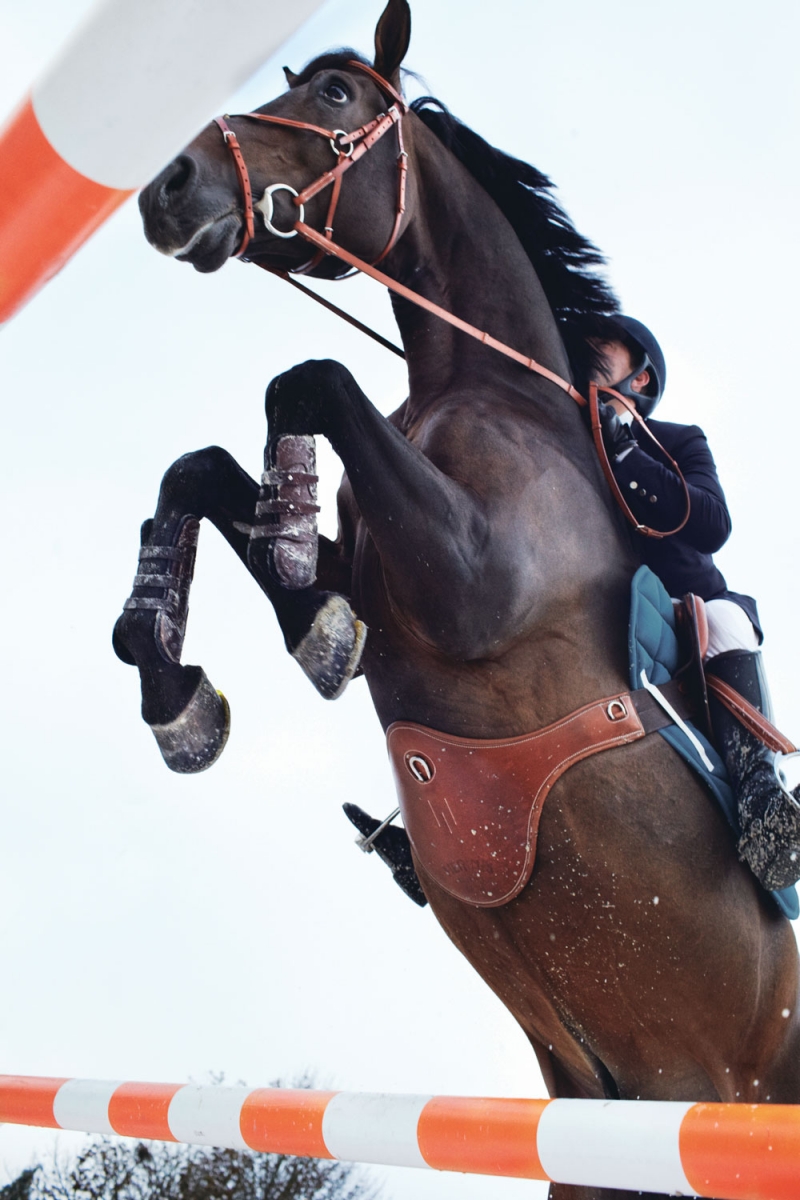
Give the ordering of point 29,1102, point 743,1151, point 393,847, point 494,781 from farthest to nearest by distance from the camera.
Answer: point 393,847
point 29,1102
point 494,781
point 743,1151

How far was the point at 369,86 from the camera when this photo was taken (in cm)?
229

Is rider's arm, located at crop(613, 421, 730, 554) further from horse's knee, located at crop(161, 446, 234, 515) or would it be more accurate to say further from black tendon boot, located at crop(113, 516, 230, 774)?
black tendon boot, located at crop(113, 516, 230, 774)

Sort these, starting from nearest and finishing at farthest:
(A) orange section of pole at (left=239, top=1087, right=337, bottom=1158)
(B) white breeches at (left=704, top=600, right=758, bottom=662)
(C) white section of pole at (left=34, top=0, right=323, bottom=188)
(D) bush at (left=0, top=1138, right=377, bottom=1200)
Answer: (C) white section of pole at (left=34, top=0, right=323, bottom=188), (A) orange section of pole at (left=239, top=1087, right=337, bottom=1158), (B) white breeches at (left=704, top=600, right=758, bottom=662), (D) bush at (left=0, top=1138, right=377, bottom=1200)

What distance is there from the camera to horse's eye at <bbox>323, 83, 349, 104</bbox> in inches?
87.3

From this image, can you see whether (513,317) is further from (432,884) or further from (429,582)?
(432,884)

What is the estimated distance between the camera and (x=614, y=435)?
2348mm

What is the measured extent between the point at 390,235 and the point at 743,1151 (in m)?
1.71

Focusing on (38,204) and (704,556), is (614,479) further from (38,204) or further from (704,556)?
(38,204)

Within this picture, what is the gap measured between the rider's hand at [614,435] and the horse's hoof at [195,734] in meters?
0.97

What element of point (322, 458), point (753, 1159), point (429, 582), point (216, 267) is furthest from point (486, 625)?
point (322, 458)

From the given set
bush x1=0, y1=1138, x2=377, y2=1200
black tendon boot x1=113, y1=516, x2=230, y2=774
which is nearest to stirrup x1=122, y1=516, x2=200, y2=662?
black tendon boot x1=113, y1=516, x2=230, y2=774

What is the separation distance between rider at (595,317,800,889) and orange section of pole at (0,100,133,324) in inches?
61.1

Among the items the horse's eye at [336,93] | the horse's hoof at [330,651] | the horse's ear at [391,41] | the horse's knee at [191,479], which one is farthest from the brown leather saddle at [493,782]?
the horse's ear at [391,41]

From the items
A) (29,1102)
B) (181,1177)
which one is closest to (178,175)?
(29,1102)
